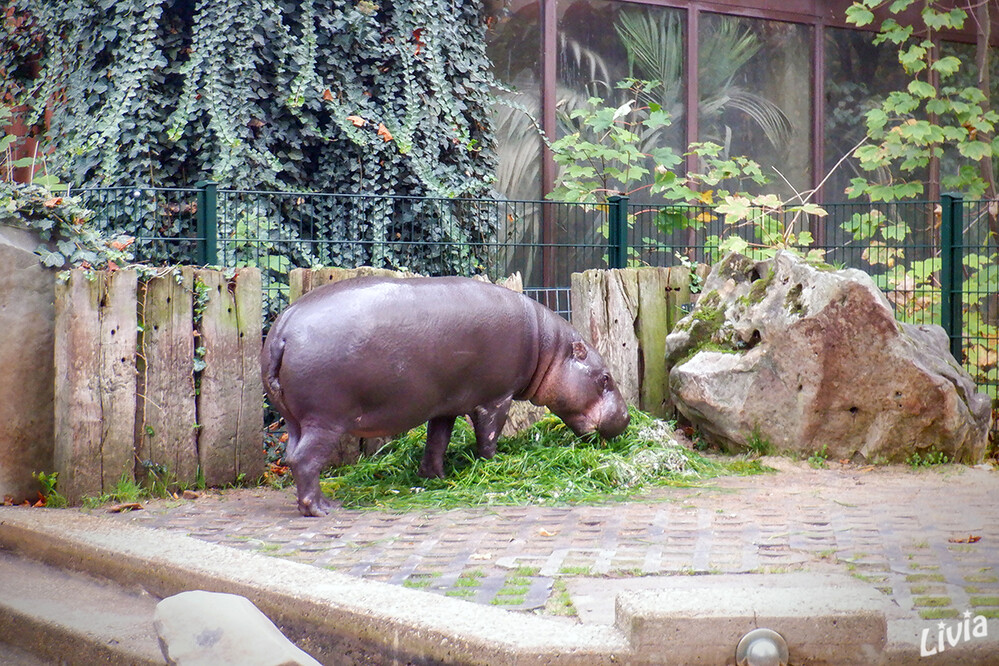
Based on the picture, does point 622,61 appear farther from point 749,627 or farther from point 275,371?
point 749,627

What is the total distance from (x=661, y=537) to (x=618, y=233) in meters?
4.15

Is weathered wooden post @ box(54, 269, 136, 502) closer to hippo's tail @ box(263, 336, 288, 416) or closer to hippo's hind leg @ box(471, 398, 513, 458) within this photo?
hippo's tail @ box(263, 336, 288, 416)

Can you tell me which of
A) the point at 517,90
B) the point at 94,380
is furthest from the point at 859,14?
the point at 94,380

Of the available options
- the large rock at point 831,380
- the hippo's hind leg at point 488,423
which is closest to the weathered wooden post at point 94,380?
the hippo's hind leg at point 488,423

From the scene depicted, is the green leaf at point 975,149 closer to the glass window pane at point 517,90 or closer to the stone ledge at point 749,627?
the glass window pane at point 517,90

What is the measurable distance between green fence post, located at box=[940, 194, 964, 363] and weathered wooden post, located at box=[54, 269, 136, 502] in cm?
576

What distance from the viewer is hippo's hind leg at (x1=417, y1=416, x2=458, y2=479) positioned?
6133 mm

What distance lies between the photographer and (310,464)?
17.5 ft

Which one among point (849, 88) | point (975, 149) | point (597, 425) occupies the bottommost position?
point (597, 425)

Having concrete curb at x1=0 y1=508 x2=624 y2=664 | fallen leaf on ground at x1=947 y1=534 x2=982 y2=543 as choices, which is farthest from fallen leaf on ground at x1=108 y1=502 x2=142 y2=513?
fallen leaf on ground at x1=947 y1=534 x2=982 y2=543

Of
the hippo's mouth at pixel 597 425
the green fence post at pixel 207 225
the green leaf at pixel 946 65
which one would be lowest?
the hippo's mouth at pixel 597 425

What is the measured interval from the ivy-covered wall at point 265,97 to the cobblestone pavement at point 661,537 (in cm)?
348

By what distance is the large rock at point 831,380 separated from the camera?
6.52m

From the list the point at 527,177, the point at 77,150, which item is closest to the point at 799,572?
the point at 77,150
